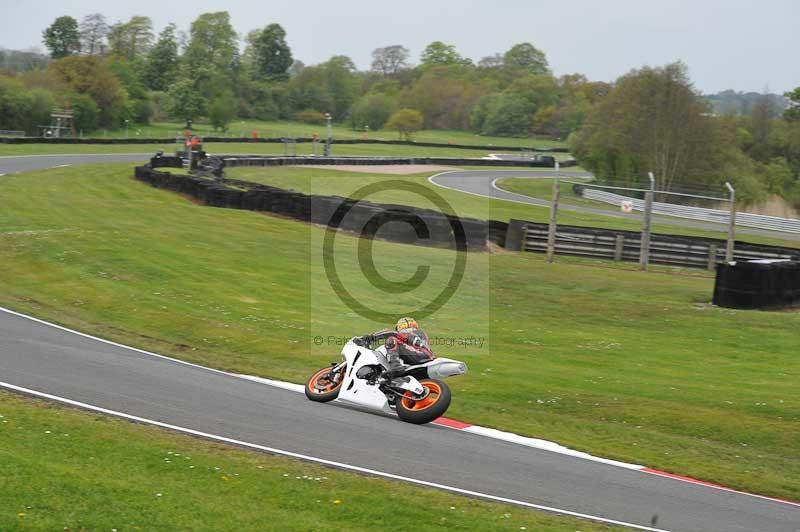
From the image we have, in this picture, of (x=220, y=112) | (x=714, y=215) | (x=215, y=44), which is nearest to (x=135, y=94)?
(x=220, y=112)

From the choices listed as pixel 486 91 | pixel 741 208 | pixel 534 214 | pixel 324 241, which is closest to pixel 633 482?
pixel 324 241

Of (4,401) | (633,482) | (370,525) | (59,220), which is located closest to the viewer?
(370,525)

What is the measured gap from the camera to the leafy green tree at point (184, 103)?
333ft

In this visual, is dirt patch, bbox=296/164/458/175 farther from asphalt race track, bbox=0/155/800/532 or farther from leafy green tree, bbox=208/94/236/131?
asphalt race track, bbox=0/155/800/532

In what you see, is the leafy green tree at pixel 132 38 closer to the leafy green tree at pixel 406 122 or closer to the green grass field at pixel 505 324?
the leafy green tree at pixel 406 122

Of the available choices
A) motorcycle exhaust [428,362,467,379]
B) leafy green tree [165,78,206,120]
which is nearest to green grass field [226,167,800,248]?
motorcycle exhaust [428,362,467,379]

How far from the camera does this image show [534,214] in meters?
47.5

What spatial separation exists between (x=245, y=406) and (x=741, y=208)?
139 feet

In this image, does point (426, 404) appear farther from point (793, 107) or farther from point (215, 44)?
point (215, 44)

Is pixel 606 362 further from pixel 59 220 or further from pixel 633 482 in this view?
pixel 59 220

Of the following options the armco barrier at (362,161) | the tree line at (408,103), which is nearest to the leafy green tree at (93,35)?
the tree line at (408,103)

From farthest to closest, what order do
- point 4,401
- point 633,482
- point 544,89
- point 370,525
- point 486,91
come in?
point 486,91 → point 544,89 → point 4,401 → point 633,482 → point 370,525

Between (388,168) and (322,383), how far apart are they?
57836 mm

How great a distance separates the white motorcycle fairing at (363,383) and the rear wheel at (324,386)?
0.20 metres
